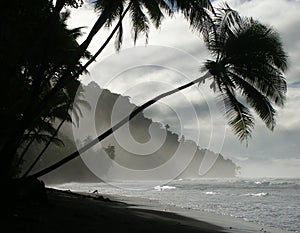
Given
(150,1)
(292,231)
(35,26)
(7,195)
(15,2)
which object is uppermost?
(150,1)

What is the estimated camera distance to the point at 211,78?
27.1 feet

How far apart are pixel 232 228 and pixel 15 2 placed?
28.0ft

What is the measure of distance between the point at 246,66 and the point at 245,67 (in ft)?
0.10

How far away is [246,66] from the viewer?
8031mm

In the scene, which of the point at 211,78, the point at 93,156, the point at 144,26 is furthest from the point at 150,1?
the point at 93,156

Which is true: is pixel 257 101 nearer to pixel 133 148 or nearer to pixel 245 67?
pixel 245 67

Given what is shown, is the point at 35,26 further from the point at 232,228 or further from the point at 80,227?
the point at 232,228

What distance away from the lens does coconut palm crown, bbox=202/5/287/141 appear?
800cm

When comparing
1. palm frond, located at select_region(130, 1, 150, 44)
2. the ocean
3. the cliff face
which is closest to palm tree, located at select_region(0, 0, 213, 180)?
palm frond, located at select_region(130, 1, 150, 44)

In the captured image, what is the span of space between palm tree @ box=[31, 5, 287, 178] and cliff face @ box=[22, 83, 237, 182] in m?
44.5

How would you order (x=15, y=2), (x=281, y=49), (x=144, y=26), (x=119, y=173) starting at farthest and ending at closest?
(x=119, y=173) → (x=144, y=26) → (x=281, y=49) → (x=15, y=2)

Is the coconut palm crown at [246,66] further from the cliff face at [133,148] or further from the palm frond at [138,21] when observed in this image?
the cliff face at [133,148]

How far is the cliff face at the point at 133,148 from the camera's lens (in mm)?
63581

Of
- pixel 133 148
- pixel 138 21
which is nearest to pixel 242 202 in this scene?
pixel 138 21
